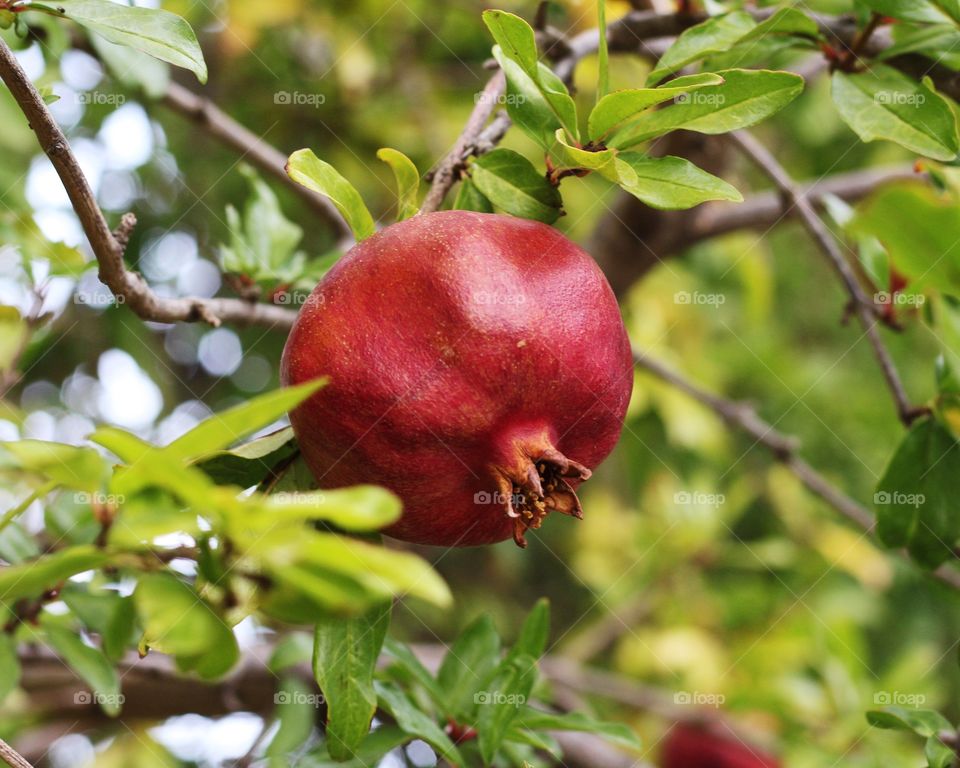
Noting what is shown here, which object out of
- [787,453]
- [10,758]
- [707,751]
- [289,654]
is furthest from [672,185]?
[707,751]

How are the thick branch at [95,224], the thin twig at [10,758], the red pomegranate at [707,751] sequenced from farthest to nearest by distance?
the red pomegranate at [707,751] < the thick branch at [95,224] < the thin twig at [10,758]

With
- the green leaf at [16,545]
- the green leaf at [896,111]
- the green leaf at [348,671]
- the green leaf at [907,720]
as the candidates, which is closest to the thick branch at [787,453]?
the green leaf at [907,720]

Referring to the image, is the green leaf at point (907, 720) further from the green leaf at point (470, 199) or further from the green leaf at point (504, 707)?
the green leaf at point (470, 199)

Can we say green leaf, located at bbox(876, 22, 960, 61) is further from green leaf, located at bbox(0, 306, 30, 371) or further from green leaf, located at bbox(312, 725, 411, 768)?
green leaf, located at bbox(0, 306, 30, 371)

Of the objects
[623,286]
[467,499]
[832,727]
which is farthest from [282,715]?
[832,727]

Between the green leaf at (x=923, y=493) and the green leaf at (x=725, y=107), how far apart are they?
1.59ft

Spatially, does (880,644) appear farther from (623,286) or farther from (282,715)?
(282,715)

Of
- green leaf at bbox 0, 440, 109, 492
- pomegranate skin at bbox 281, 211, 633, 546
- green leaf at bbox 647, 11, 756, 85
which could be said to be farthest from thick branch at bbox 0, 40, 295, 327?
green leaf at bbox 647, 11, 756, 85

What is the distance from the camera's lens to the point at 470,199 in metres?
0.94

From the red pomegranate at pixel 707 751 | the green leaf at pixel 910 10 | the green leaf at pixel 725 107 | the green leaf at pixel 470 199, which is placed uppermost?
the green leaf at pixel 910 10

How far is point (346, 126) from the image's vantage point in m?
2.45

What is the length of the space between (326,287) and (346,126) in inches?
69.5

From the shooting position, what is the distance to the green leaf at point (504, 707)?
0.95 m

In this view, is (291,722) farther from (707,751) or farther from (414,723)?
(707,751)
